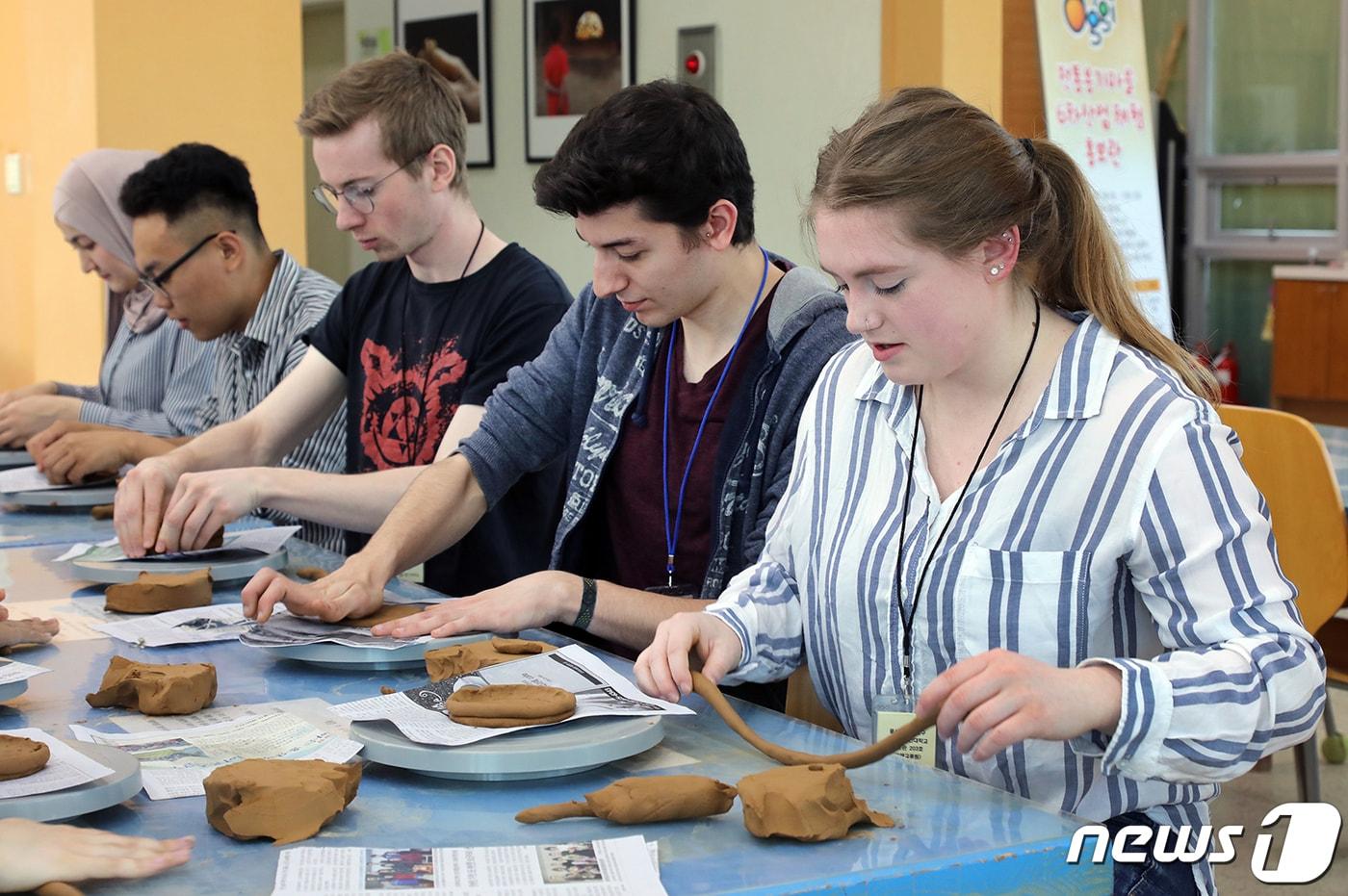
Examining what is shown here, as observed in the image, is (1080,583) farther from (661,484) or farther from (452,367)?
(452,367)

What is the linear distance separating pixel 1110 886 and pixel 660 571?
3.57ft

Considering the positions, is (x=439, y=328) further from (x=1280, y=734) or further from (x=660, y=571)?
(x=1280, y=734)

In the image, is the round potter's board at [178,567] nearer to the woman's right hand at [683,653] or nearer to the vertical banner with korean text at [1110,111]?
the woman's right hand at [683,653]

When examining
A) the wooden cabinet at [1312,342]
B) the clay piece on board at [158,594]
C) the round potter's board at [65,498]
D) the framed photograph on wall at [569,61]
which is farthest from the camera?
the wooden cabinet at [1312,342]

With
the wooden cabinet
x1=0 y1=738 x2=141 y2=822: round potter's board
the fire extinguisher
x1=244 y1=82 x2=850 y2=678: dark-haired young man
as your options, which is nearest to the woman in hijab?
x1=244 y1=82 x2=850 y2=678: dark-haired young man

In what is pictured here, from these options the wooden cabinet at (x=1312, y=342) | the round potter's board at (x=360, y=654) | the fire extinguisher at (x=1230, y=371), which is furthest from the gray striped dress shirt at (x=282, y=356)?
the fire extinguisher at (x=1230, y=371)

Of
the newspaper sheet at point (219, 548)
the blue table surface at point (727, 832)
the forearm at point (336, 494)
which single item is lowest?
the blue table surface at point (727, 832)

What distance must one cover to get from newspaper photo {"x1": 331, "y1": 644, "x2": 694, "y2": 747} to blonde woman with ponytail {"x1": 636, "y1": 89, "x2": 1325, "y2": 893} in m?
0.05

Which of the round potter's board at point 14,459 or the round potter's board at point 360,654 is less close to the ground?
the round potter's board at point 14,459

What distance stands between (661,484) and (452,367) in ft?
2.22

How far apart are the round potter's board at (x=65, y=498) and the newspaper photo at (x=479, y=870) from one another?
1.92 metres

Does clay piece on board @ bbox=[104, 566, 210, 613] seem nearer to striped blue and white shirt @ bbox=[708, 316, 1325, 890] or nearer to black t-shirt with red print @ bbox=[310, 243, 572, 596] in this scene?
black t-shirt with red print @ bbox=[310, 243, 572, 596]

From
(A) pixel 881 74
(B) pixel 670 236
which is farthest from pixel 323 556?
(A) pixel 881 74

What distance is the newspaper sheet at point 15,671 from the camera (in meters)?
1.57
